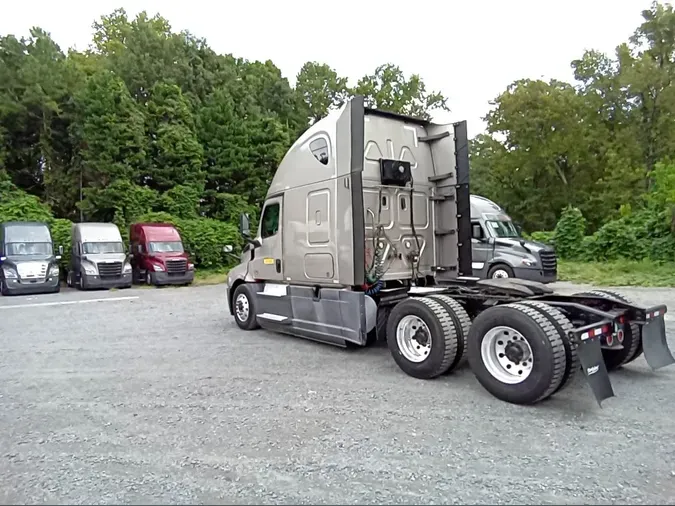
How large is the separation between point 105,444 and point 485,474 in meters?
2.75

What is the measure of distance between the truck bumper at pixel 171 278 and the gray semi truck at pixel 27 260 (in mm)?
2946

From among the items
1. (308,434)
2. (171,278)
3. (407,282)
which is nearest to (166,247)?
(171,278)

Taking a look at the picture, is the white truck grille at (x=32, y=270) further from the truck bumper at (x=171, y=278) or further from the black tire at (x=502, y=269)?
the black tire at (x=502, y=269)

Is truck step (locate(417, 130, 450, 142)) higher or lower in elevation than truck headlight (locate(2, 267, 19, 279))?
higher

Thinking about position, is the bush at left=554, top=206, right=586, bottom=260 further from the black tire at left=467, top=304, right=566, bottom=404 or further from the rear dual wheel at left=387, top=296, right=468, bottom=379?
the black tire at left=467, top=304, right=566, bottom=404

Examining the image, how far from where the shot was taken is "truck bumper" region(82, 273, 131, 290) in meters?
16.3

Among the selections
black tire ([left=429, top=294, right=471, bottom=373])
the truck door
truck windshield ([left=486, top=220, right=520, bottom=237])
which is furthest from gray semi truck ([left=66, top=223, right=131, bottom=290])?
black tire ([left=429, top=294, right=471, bottom=373])

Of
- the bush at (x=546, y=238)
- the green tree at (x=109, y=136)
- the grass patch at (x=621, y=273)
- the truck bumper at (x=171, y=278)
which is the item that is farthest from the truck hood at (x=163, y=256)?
the bush at (x=546, y=238)

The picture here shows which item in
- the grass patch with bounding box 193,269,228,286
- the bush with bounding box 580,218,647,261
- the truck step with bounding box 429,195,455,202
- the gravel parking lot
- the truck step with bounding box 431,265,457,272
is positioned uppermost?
the truck step with bounding box 429,195,455,202

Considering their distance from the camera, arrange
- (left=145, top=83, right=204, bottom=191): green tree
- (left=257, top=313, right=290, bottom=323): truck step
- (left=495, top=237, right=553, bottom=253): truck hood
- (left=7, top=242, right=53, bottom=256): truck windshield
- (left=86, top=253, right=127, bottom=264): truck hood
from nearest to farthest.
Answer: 1. (left=257, top=313, right=290, bottom=323): truck step
2. (left=495, top=237, right=553, bottom=253): truck hood
3. (left=7, top=242, right=53, bottom=256): truck windshield
4. (left=86, top=253, right=127, bottom=264): truck hood
5. (left=145, top=83, right=204, bottom=191): green tree

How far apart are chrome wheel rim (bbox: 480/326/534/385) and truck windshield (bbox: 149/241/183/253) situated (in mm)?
15177

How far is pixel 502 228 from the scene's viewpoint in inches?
607

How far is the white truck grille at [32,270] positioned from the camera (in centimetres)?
1547

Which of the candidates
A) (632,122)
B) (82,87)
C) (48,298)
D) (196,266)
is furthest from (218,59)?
(632,122)
